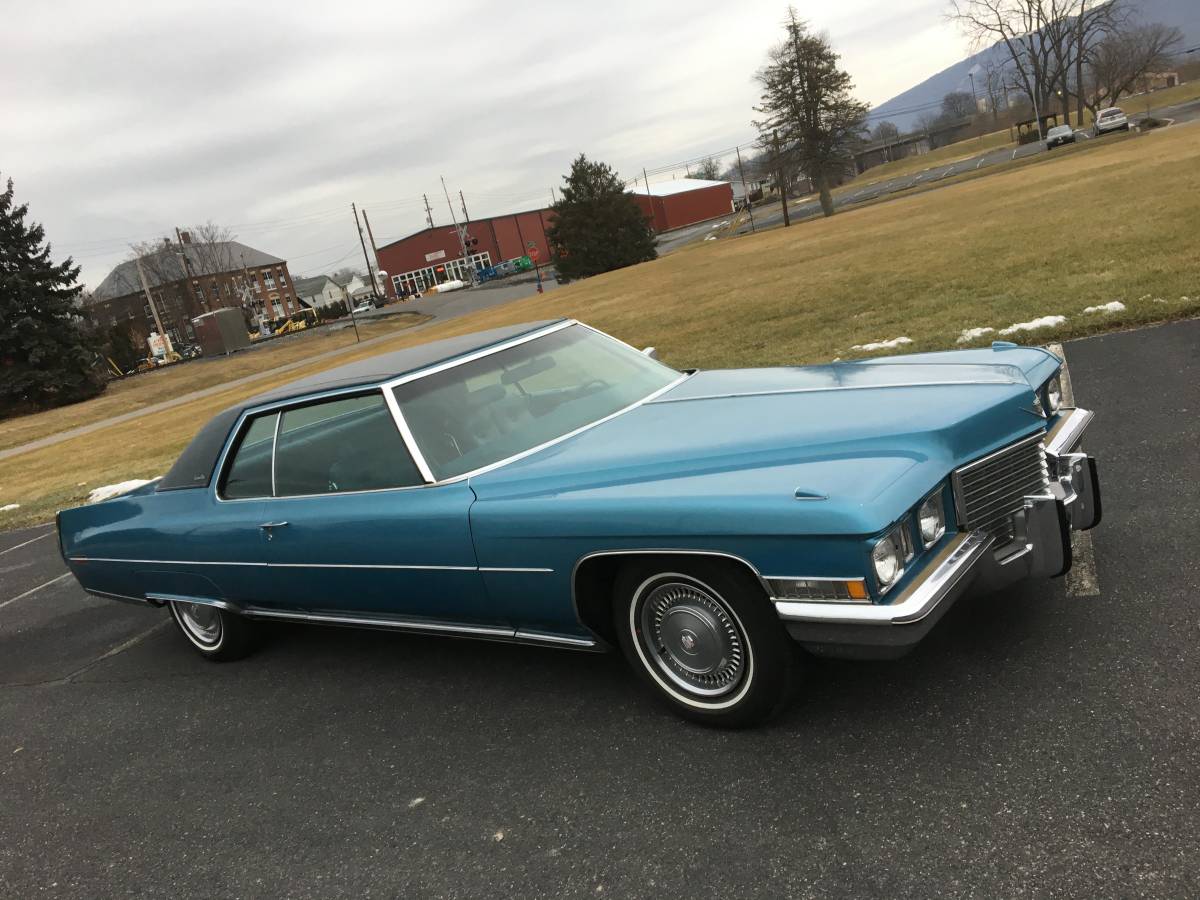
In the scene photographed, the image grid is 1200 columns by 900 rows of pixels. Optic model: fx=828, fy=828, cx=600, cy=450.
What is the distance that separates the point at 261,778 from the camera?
3.32m

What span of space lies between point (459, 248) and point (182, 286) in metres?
32.7

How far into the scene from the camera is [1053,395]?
3.56 metres

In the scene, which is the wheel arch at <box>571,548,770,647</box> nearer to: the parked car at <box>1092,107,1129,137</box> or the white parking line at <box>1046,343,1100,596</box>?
the white parking line at <box>1046,343,1100,596</box>

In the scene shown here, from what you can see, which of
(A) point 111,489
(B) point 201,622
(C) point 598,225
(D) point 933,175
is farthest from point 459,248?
(B) point 201,622

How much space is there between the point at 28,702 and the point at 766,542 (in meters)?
4.40

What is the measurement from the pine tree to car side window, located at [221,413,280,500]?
1525 inches

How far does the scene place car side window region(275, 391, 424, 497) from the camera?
3566 mm

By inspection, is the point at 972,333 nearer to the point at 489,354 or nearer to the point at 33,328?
the point at 489,354

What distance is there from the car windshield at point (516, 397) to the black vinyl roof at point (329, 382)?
13 centimetres

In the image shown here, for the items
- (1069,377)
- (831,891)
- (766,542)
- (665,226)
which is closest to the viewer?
(831,891)

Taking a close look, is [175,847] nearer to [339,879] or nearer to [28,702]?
[339,879]

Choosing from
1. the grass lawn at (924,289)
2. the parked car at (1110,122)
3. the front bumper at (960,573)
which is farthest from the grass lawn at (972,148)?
the front bumper at (960,573)

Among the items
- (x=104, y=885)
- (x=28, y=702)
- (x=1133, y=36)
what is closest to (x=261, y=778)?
(x=104, y=885)

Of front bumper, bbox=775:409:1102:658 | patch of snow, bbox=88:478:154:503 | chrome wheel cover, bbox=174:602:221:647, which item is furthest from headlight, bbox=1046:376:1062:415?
patch of snow, bbox=88:478:154:503
